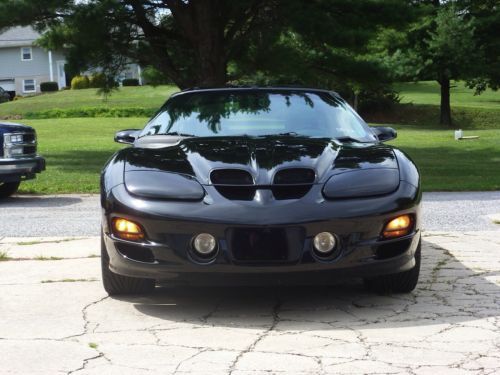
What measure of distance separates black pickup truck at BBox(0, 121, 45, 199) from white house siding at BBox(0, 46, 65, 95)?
55.0m

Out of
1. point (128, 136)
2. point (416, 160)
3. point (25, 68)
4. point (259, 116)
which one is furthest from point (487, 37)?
point (25, 68)

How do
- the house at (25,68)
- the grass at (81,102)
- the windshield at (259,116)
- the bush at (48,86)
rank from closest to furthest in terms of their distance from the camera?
the windshield at (259,116), the grass at (81,102), the bush at (48,86), the house at (25,68)

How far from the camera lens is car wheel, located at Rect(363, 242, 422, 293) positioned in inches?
197

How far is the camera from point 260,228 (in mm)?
4309

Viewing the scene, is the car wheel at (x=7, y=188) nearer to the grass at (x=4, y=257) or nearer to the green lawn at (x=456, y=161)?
the grass at (x=4, y=257)

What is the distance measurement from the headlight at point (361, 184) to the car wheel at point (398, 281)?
555 millimetres

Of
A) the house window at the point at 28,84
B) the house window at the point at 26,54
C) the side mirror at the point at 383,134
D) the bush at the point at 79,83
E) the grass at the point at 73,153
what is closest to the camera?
the side mirror at the point at 383,134

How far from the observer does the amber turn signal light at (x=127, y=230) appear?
4.53 metres

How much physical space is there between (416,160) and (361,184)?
14.3 meters

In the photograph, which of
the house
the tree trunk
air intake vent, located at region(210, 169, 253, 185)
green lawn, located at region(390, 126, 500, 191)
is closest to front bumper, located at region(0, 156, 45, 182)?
green lawn, located at region(390, 126, 500, 191)

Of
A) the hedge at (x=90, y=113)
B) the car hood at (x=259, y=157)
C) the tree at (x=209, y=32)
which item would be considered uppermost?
the tree at (x=209, y=32)

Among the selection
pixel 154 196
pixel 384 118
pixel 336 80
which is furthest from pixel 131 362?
pixel 384 118

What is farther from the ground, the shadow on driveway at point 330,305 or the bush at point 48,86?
the bush at point 48,86

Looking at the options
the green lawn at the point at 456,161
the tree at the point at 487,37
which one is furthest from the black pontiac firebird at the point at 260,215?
the tree at the point at 487,37
